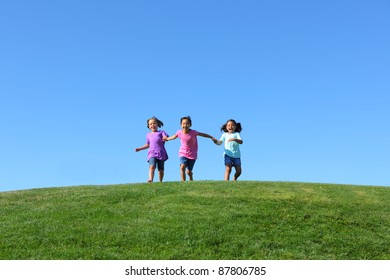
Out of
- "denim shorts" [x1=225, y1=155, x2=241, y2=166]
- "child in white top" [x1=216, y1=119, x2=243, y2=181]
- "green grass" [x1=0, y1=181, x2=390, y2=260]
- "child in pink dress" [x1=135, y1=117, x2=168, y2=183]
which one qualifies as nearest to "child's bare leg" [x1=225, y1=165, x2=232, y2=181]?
"child in white top" [x1=216, y1=119, x2=243, y2=181]

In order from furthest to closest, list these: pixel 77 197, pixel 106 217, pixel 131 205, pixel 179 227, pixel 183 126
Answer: pixel 183 126 → pixel 77 197 → pixel 131 205 → pixel 106 217 → pixel 179 227

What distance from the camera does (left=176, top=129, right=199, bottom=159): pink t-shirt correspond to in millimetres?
19531

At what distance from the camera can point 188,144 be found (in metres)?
19.6

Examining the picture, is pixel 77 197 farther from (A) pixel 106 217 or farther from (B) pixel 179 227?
(B) pixel 179 227

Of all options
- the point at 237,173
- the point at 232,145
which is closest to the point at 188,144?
the point at 232,145

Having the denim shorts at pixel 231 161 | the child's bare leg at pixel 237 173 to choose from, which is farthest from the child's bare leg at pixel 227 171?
the child's bare leg at pixel 237 173

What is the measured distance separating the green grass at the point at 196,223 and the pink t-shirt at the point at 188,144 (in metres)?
2.60

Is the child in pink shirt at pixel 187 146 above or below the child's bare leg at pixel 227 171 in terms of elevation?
above

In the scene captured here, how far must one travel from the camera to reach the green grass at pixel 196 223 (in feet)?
35.5

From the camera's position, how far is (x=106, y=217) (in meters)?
13.1

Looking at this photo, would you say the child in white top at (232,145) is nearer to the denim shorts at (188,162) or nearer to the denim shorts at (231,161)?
the denim shorts at (231,161)

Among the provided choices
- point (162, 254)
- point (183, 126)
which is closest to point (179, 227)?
point (162, 254)

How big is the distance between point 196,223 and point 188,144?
7549mm
